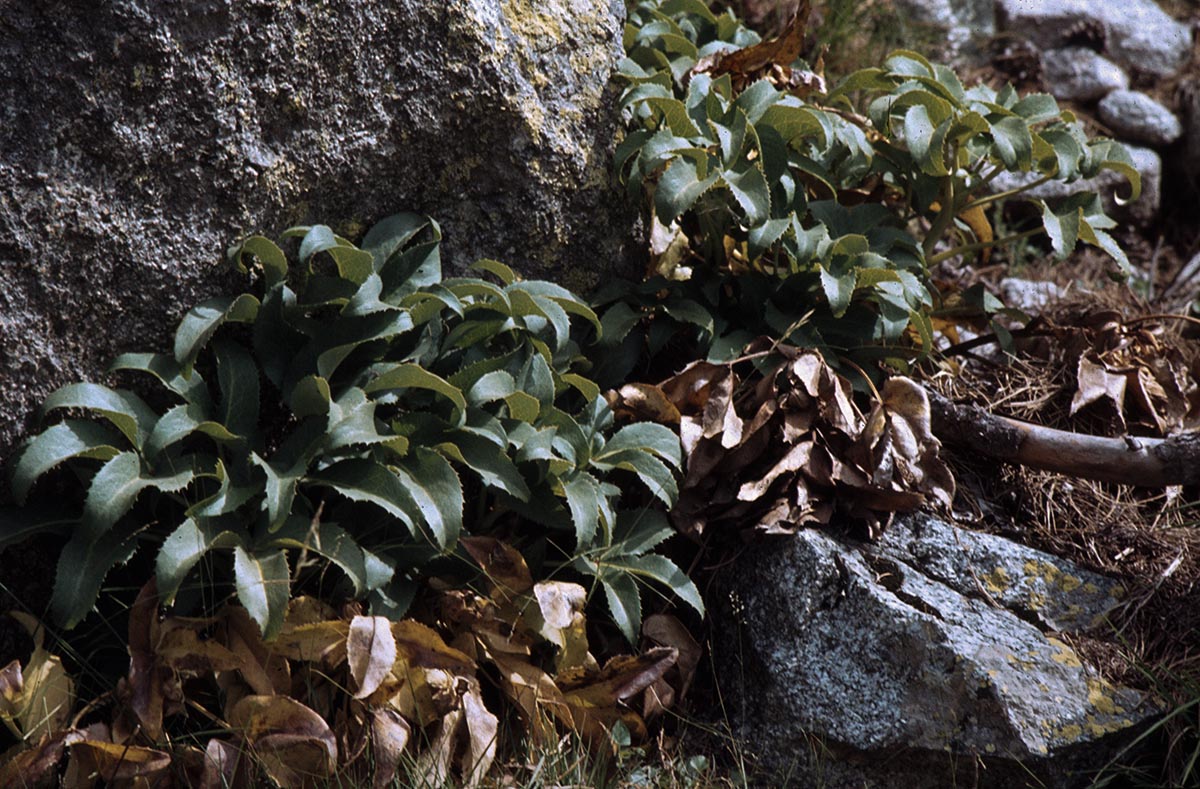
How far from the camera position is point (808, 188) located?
343 centimetres

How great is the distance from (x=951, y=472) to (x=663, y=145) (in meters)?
1.15

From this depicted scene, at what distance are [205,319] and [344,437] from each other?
46cm

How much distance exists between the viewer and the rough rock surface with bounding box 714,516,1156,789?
2.54 m

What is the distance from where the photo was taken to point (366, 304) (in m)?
2.58

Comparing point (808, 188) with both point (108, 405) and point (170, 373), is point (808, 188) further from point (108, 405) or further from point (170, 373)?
point (108, 405)

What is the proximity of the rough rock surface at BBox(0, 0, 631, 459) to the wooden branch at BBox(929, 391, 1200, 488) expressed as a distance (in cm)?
117

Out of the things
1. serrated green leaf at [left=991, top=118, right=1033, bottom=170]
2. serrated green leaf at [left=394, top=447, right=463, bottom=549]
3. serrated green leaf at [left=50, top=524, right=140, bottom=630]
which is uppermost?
serrated green leaf at [left=50, top=524, right=140, bottom=630]

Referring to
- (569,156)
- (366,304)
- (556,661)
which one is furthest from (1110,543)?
(366,304)

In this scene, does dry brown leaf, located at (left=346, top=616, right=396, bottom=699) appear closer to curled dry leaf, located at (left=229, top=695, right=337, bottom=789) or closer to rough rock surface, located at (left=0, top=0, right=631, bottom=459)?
curled dry leaf, located at (left=229, top=695, right=337, bottom=789)

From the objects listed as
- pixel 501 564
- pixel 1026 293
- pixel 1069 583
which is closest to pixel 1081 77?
pixel 1026 293

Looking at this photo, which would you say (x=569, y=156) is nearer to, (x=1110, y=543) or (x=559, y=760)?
(x=559, y=760)

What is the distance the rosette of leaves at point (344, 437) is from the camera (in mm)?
2385

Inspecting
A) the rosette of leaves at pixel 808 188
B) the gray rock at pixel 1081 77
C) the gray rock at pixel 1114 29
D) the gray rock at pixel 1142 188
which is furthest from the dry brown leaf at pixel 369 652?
the gray rock at pixel 1114 29

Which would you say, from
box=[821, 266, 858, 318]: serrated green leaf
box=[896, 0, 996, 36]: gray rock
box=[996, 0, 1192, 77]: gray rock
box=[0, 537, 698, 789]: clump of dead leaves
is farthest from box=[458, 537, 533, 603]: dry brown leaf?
A: box=[996, 0, 1192, 77]: gray rock
